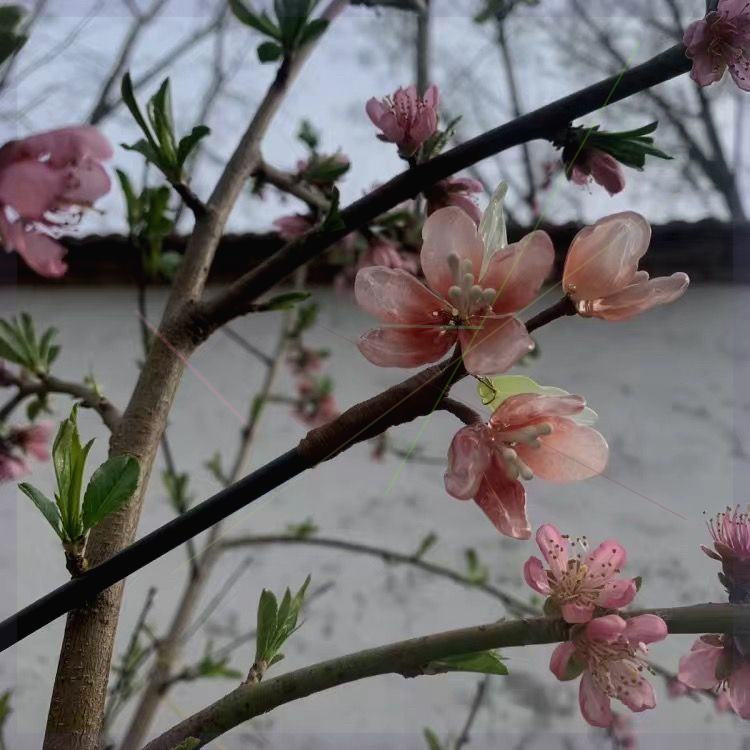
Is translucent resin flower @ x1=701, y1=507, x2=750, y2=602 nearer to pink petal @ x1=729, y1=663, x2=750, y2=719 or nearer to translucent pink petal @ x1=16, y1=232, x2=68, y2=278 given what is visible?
pink petal @ x1=729, y1=663, x2=750, y2=719

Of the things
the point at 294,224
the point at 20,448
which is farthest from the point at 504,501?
the point at 20,448

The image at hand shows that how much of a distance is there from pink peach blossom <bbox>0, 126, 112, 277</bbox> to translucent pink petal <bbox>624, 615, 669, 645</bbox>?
347 millimetres

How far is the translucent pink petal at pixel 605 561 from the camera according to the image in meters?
0.47

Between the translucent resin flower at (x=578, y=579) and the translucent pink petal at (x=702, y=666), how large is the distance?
0.23 ft

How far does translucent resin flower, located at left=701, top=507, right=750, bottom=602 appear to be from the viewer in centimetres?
49

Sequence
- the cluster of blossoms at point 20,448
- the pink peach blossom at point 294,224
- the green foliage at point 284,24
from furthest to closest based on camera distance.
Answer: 1. the cluster of blossoms at point 20,448
2. the pink peach blossom at point 294,224
3. the green foliage at point 284,24

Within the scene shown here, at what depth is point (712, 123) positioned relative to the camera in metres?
5.34

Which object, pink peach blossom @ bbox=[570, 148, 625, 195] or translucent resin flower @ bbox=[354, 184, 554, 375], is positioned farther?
pink peach blossom @ bbox=[570, 148, 625, 195]

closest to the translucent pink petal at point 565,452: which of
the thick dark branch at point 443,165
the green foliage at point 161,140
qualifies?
the thick dark branch at point 443,165

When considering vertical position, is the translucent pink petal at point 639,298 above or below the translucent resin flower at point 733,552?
above

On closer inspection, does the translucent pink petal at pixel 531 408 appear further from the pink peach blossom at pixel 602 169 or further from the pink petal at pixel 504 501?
the pink peach blossom at pixel 602 169

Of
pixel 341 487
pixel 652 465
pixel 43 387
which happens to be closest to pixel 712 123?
pixel 652 465

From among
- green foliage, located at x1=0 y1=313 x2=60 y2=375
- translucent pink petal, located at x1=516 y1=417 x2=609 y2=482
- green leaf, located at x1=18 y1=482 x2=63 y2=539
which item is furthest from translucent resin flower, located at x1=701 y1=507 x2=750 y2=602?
green foliage, located at x1=0 y1=313 x2=60 y2=375

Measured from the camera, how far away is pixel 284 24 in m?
0.77
